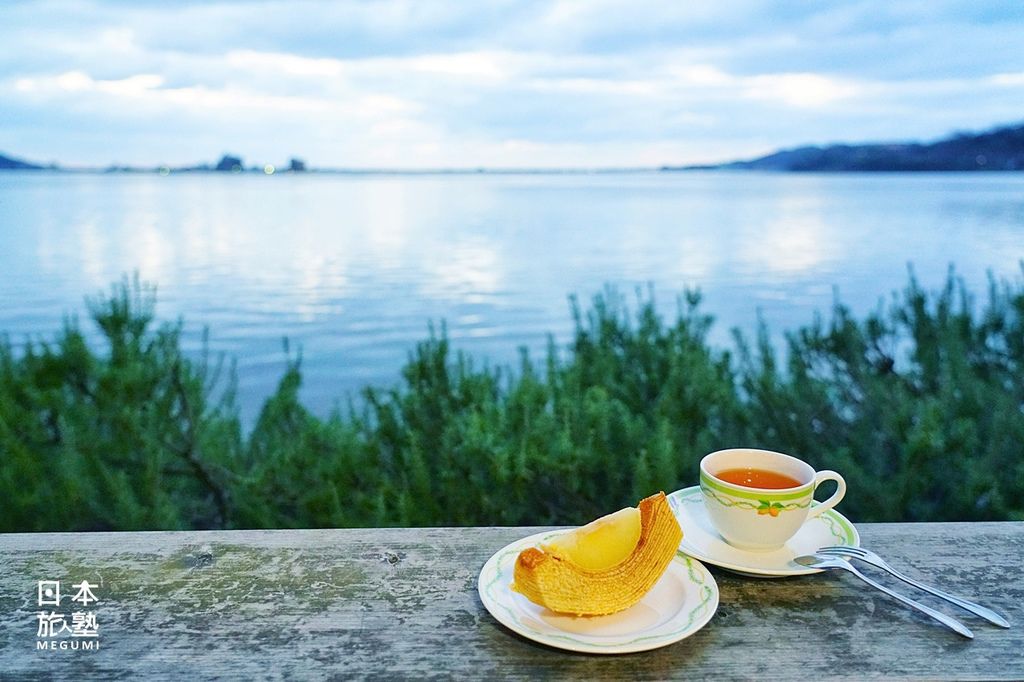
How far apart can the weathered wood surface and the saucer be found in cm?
2

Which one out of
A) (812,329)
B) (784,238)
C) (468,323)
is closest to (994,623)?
(812,329)

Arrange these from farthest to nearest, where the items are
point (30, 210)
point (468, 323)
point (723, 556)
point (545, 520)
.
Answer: point (30, 210) < point (468, 323) < point (545, 520) < point (723, 556)

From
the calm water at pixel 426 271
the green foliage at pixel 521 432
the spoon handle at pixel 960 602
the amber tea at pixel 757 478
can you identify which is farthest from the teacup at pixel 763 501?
the calm water at pixel 426 271

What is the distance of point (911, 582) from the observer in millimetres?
1091

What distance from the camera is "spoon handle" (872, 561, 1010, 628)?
1.03m

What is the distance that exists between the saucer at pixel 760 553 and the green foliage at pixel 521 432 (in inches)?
44.2

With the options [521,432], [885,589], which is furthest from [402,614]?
[521,432]

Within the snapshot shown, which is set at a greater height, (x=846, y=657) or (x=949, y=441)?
(x=846, y=657)

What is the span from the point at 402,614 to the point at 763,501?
471 mm

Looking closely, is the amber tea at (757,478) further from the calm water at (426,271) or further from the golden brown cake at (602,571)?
the calm water at (426,271)

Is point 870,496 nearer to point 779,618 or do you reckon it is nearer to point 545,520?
point 545,520

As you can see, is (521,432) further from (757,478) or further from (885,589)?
(885,589)

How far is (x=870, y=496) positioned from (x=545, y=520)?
97cm

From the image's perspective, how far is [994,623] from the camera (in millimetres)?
1032
